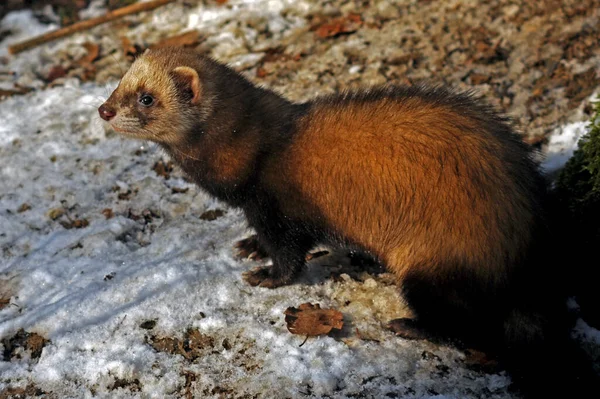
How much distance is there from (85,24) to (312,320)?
549 centimetres

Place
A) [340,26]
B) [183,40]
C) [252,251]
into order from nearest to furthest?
[252,251], [340,26], [183,40]

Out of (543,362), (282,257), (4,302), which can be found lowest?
(4,302)

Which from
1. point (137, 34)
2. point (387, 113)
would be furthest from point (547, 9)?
point (137, 34)

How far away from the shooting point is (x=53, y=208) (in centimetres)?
524

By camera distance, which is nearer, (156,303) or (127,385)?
(127,385)

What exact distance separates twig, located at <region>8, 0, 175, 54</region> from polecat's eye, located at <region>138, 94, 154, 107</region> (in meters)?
3.95

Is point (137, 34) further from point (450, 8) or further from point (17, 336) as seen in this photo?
point (17, 336)

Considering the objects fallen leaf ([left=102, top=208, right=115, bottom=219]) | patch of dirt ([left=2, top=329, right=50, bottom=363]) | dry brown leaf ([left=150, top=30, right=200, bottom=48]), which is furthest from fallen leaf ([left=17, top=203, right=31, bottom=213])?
dry brown leaf ([left=150, top=30, right=200, bottom=48])

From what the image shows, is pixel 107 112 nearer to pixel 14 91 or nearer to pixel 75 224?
pixel 75 224

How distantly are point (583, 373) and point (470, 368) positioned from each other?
62 centimetres

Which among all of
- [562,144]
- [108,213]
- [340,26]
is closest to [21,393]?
[108,213]

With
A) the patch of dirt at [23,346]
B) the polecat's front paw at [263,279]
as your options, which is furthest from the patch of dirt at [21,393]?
the polecat's front paw at [263,279]

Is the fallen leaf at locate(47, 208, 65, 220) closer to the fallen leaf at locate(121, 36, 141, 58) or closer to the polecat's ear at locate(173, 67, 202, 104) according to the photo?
the polecat's ear at locate(173, 67, 202, 104)

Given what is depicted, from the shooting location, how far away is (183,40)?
24.1 ft
